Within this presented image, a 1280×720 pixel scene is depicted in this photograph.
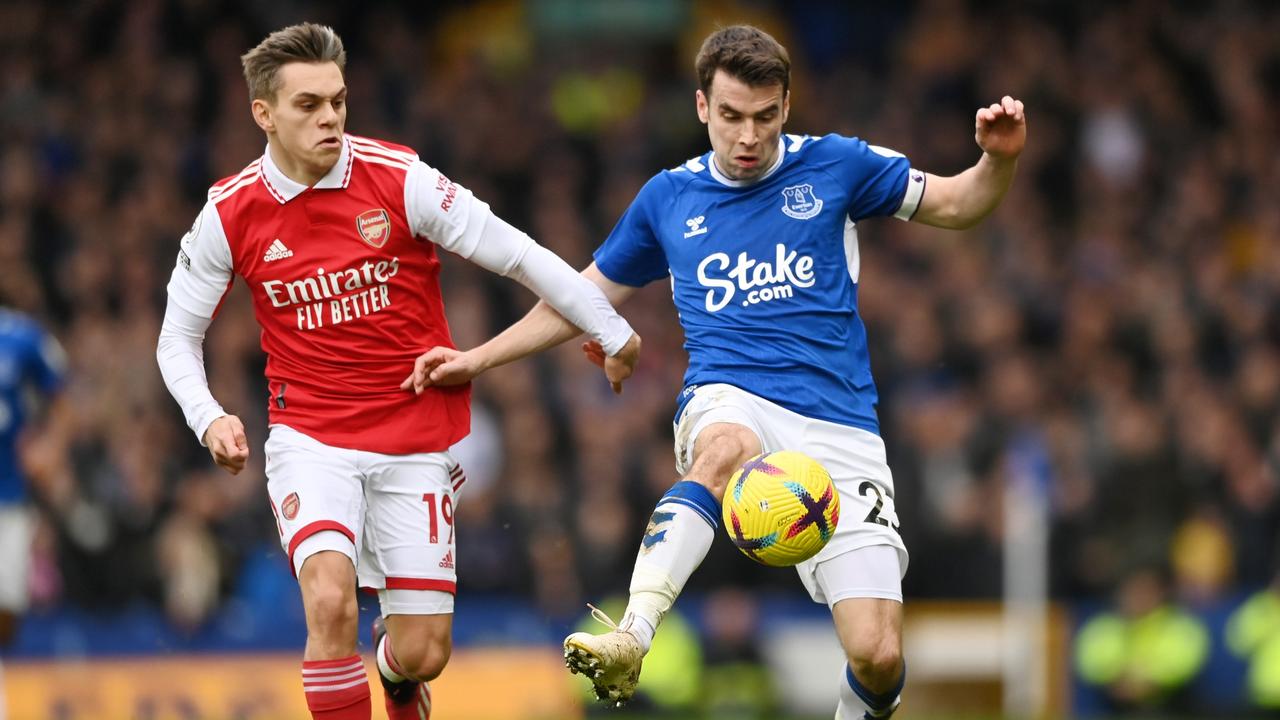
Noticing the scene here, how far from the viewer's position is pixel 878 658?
23.8 feet

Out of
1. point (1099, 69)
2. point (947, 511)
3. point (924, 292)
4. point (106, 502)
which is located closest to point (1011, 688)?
point (947, 511)

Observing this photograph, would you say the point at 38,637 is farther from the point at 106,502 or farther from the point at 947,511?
the point at 947,511

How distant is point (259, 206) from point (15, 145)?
11.9m

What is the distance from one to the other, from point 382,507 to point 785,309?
5.82 ft

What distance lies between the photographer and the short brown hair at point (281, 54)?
287 inches

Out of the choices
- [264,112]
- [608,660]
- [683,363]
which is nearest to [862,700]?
[608,660]

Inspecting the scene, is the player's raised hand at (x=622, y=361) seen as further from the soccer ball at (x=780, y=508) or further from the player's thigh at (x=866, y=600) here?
the player's thigh at (x=866, y=600)

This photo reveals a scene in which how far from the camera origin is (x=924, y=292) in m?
17.0

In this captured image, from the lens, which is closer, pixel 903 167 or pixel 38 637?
pixel 903 167

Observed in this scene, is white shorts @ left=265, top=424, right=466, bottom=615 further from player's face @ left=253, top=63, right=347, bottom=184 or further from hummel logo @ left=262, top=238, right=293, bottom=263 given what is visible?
player's face @ left=253, top=63, right=347, bottom=184

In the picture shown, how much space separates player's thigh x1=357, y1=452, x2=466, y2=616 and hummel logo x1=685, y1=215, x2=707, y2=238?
1385 millimetres

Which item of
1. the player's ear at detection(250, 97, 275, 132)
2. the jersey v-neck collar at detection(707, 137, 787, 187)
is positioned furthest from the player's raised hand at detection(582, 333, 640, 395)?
the player's ear at detection(250, 97, 275, 132)

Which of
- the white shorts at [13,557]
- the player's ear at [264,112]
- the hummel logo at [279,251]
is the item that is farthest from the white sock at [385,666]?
the white shorts at [13,557]

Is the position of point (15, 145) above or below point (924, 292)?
above
